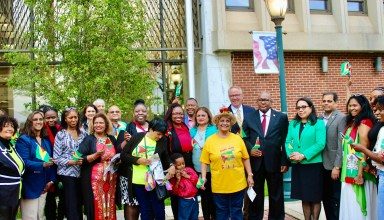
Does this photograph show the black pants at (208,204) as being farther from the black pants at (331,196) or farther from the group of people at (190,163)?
the black pants at (331,196)

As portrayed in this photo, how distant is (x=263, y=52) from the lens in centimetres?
1355

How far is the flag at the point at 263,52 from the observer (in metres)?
13.5

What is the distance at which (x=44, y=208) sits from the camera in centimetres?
737

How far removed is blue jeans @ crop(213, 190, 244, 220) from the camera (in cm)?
679

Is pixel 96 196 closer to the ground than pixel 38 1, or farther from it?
closer to the ground

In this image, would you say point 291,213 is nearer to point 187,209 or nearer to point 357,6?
point 187,209

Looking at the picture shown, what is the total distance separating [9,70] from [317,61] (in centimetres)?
951

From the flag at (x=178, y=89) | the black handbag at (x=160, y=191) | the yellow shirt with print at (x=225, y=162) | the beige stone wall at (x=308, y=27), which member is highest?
the beige stone wall at (x=308, y=27)

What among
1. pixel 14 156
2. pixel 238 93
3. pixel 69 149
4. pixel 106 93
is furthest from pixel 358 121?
pixel 106 93

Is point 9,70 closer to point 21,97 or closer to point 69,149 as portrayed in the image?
point 21,97

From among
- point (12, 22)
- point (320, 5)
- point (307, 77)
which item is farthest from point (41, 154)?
point (320, 5)

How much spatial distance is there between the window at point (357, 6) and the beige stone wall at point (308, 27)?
21 centimetres

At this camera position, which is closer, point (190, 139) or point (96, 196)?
point (96, 196)

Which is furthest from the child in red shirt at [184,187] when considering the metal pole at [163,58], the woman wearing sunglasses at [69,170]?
the metal pole at [163,58]
